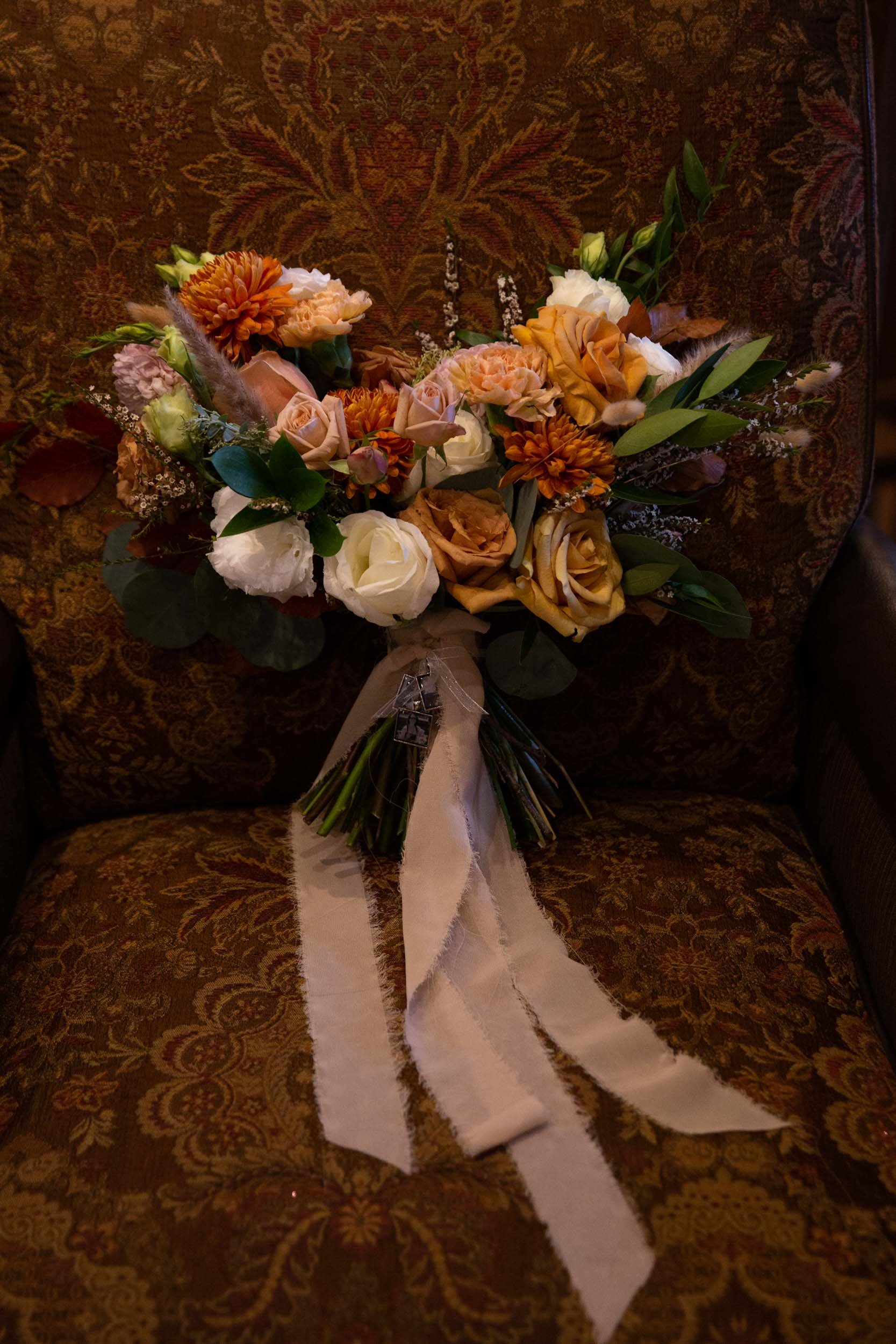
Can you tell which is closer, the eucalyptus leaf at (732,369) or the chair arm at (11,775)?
the eucalyptus leaf at (732,369)

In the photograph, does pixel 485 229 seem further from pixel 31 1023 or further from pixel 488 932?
pixel 31 1023

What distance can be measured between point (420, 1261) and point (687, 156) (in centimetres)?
98

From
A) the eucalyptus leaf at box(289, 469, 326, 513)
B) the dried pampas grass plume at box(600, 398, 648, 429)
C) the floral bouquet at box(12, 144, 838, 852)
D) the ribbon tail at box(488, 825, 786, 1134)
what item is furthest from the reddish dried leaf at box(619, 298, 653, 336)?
the ribbon tail at box(488, 825, 786, 1134)

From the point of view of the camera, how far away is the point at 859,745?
89 centimetres

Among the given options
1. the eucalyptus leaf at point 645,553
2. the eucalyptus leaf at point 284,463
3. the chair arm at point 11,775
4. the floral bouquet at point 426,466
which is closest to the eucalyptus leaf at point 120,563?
the floral bouquet at point 426,466

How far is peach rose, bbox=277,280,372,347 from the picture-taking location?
2.75 ft

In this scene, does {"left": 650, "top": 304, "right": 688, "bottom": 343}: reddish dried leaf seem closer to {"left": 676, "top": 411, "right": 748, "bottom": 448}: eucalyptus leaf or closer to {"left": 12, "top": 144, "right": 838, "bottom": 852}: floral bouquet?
{"left": 12, "top": 144, "right": 838, "bottom": 852}: floral bouquet

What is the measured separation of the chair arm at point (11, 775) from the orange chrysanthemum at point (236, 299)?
377 millimetres

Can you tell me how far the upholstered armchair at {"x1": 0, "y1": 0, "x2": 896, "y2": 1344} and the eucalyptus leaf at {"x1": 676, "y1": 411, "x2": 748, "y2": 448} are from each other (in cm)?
19

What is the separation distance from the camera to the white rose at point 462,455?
0.82m

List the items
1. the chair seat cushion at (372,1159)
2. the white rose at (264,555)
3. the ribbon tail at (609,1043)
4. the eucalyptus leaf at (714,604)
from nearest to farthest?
the chair seat cushion at (372,1159)
the ribbon tail at (609,1043)
the white rose at (264,555)
the eucalyptus leaf at (714,604)

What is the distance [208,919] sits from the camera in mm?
875

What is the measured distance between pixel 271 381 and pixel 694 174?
0.48 metres

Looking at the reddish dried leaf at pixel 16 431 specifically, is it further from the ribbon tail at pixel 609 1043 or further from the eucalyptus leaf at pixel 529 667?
the ribbon tail at pixel 609 1043
